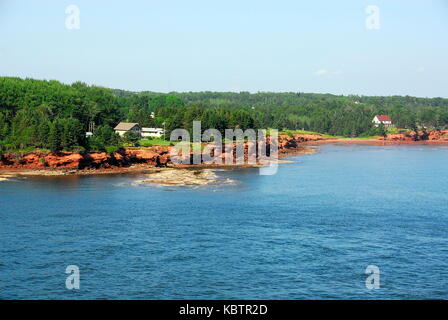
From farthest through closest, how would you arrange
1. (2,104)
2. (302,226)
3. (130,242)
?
(2,104) → (302,226) → (130,242)

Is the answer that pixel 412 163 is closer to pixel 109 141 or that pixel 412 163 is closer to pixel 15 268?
pixel 109 141

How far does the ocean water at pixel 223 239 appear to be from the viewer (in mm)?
39781

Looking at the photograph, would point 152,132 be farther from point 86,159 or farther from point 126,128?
point 86,159

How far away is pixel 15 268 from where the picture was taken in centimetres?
4278

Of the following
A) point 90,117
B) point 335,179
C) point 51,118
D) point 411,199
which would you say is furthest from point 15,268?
point 90,117

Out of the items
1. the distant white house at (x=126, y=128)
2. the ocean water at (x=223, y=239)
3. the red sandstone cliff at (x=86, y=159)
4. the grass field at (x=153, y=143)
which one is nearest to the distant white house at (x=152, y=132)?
the distant white house at (x=126, y=128)

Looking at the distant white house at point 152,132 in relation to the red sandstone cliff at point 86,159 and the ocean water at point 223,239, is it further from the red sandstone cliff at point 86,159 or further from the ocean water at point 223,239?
the ocean water at point 223,239

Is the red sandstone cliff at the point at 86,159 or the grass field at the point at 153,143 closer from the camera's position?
the red sandstone cliff at the point at 86,159

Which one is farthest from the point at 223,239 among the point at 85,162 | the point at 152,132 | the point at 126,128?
the point at 152,132

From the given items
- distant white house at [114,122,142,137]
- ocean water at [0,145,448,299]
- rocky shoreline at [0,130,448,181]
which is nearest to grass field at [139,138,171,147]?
rocky shoreline at [0,130,448,181]

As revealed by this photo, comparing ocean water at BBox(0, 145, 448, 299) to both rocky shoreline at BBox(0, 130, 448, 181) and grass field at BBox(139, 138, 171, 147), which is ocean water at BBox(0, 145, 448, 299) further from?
grass field at BBox(139, 138, 171, 147)

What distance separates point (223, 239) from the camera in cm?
5172

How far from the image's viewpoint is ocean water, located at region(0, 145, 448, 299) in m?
39.8

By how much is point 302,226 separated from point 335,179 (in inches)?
1465
